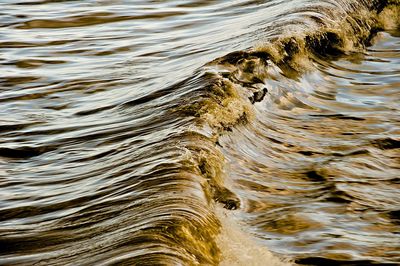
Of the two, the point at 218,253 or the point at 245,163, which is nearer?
the point at 218,253

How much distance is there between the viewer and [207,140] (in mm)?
3180

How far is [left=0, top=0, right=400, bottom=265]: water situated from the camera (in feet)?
8.45

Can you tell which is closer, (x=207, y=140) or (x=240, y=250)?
(x=240, y=250)

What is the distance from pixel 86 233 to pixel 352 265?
77 centimetres

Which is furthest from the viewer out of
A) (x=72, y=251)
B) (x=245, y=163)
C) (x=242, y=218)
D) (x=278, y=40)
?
(x=278, y=40)

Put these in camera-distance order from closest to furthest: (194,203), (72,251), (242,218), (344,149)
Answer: (72,251), (194,203), (242,218), (344,149)

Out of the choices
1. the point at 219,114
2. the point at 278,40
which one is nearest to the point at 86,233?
the point at 219,114

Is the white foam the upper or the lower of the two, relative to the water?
lower

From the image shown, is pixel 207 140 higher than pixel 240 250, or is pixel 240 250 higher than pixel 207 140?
pixel 207 140

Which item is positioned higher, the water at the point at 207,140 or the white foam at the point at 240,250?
the water at the point at 207,140

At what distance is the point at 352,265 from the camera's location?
2525mm

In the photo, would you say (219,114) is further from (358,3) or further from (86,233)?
(358,3)

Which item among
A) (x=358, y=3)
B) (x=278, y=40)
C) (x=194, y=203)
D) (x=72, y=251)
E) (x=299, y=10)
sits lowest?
(x=72, y=251)

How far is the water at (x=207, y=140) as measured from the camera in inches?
101
